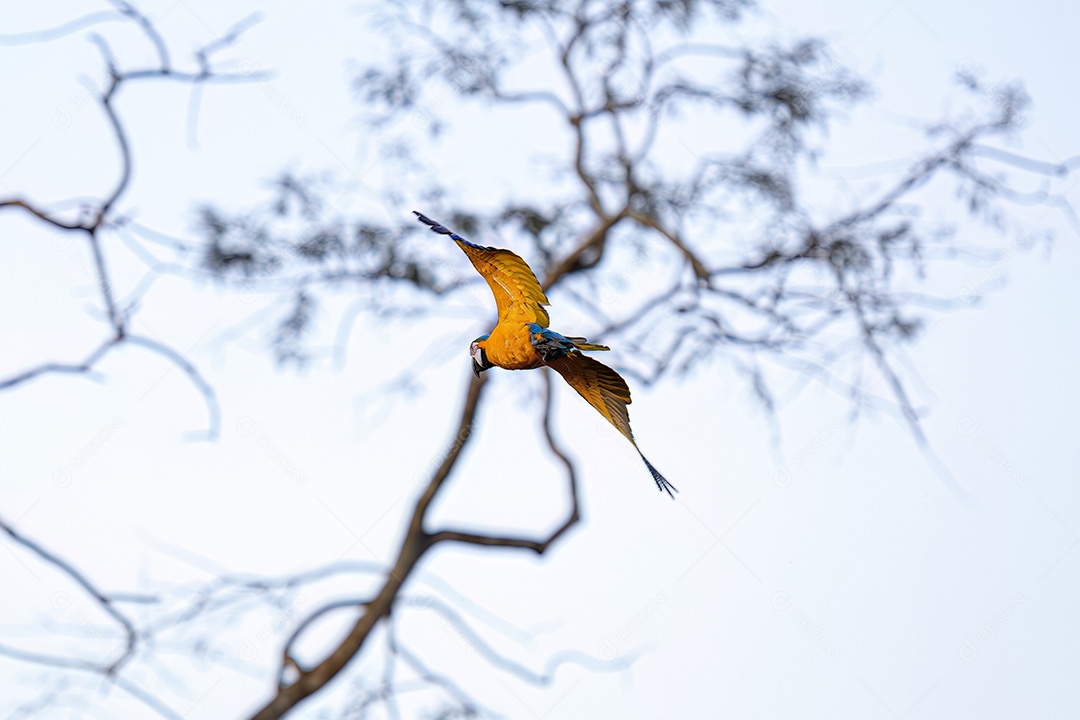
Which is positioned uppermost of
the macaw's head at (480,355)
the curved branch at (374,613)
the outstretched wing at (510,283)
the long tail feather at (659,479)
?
the curved branch at (374,613)

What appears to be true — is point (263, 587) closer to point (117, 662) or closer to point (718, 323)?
point (117, 662)

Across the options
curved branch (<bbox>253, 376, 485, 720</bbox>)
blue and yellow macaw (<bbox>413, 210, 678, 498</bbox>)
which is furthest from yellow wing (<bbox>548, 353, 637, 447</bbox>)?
curved branch (<bbox>253, 376, 485, 720</bbox>)

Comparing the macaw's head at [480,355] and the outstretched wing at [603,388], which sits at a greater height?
the macaw's head at [480,355]

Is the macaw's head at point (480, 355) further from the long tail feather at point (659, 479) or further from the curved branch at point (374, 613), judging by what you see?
the curved branch at point (374, 613)

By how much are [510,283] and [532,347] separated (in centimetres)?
10

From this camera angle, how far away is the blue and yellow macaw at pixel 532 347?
2.62ft

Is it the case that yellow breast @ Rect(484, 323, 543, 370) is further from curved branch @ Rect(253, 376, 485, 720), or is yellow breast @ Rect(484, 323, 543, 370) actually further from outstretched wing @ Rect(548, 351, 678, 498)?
curved branch @ Rect(253, 376, 485, 720)

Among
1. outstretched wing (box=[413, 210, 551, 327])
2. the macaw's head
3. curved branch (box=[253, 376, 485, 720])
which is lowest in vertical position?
the macaw's head

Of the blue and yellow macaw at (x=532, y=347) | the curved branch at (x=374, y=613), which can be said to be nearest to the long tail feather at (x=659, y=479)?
the blue and yellow macaw at (x=532, y=347)

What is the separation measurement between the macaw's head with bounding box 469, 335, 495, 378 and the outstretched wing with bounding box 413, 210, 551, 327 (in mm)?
23

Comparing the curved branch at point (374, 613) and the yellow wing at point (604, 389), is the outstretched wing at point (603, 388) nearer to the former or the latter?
the yellow wing at point (604, 389)

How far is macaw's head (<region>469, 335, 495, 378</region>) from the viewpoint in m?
0.87

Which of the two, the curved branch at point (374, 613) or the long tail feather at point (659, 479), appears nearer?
the long tail feather at point (659, 479)

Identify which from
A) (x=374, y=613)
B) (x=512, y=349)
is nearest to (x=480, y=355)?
(x=512, y=349)
